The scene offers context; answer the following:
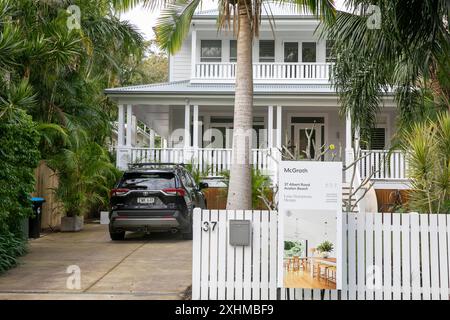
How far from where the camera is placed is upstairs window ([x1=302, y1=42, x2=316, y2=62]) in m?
22.7

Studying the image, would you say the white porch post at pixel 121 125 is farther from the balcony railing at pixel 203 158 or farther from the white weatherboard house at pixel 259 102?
the balcony railing at pixel 203 158

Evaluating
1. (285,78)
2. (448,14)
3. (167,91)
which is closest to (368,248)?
(448,14)

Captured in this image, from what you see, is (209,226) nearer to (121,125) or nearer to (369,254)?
(369,254)

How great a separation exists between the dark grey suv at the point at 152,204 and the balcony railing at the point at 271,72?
9.52 meters

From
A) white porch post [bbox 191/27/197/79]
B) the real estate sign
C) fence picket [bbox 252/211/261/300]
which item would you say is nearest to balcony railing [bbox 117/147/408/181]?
white porch post [bbox 191/27/197/79]

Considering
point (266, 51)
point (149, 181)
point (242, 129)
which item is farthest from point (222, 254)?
point (266, 51)

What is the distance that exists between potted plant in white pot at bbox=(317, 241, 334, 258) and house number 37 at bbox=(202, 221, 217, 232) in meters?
1.38

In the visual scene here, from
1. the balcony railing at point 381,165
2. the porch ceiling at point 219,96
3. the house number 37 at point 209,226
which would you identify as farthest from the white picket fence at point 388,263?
the porch ceiling at point 219,96

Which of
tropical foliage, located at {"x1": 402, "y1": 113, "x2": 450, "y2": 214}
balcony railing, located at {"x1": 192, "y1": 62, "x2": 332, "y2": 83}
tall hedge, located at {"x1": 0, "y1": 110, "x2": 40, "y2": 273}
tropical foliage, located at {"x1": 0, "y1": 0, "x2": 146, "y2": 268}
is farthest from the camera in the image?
balcony railing, located at {"x1": 192, "y1": 62, "x2": 332, "y2": 83}

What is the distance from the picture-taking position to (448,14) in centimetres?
778

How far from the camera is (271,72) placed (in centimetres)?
2116

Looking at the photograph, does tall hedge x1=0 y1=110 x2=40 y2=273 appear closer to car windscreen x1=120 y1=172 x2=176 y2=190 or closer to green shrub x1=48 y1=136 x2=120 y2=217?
car windscreen x1=120 y1=172 x2=176 y2=190

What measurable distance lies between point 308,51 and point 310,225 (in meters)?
18.0

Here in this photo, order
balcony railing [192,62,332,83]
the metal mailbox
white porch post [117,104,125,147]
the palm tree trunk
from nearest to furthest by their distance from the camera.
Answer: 1. the metal mailbox
2. the palm tree trunk
3. white porch post [117,104,125,147]
4. balcony railing [192,62,332,83]
